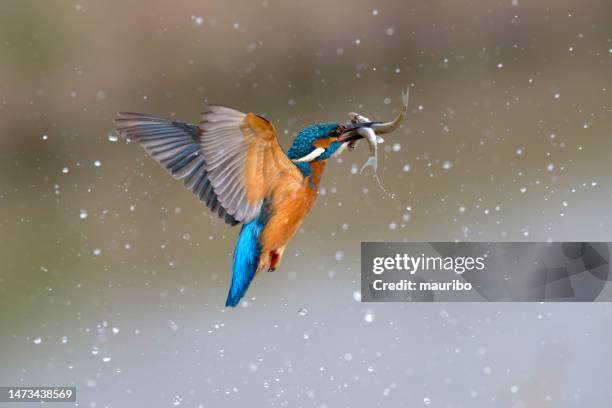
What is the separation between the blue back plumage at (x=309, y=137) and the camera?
43.9 inches

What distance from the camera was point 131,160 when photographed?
6.70 feet

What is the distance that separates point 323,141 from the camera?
43.9 inches

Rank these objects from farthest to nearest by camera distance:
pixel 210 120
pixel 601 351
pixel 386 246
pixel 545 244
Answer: pixel 601 351, pixel 545 244, pixel 386 246, pixel 210 120

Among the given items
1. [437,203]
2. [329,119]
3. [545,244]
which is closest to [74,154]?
[329,119]

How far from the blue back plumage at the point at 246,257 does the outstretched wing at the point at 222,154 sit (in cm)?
2

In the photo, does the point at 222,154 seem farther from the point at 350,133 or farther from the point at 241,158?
the point at 350,133

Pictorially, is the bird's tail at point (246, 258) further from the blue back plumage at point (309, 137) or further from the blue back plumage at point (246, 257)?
the blue back plumage at point (309, 137)

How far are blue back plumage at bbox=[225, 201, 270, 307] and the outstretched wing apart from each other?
2cm

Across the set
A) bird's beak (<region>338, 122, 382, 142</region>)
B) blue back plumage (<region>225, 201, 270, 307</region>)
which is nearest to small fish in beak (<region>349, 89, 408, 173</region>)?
bird's beak (<region>338, 122, 382, 142</region>)

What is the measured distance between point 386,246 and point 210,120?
50cm

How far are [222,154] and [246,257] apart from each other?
14 centimetres

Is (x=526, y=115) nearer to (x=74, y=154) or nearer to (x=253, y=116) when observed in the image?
(x=74, y=154)

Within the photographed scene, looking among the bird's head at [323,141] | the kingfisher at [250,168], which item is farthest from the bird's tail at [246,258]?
the bird's head at [323,141]

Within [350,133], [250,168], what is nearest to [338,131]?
[350,133]
